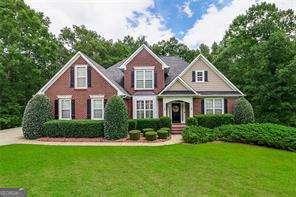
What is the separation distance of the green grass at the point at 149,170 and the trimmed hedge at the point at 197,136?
1365 millimetres

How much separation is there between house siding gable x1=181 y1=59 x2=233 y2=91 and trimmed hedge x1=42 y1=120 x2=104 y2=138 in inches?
386

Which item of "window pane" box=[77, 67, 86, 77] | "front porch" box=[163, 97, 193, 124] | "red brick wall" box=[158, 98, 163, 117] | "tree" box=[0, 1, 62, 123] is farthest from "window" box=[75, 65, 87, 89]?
"tree" box=[0, 1, 62, 123]

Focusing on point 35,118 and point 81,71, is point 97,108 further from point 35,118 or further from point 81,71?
point 35,118

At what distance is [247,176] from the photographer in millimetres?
14773

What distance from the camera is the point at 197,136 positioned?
76.0ft

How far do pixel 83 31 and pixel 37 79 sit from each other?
1726 centimetres

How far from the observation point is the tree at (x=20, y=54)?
121 ft

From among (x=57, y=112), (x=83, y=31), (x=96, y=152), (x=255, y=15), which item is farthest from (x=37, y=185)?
(x=83, y=31)

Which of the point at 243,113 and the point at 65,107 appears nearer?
the point at 243,113

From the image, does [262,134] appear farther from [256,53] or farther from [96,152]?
[256,53]

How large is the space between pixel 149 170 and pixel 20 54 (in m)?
26.1

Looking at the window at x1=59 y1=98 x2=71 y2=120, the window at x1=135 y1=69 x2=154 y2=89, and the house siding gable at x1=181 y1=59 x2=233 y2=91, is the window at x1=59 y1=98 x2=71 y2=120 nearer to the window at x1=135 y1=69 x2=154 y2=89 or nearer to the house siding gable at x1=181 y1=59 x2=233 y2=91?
the window at x1=135 y1=69 x2=154 y2=89

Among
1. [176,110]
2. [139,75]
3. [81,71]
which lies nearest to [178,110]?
[176,110]

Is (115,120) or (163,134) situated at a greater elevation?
(115,120)
